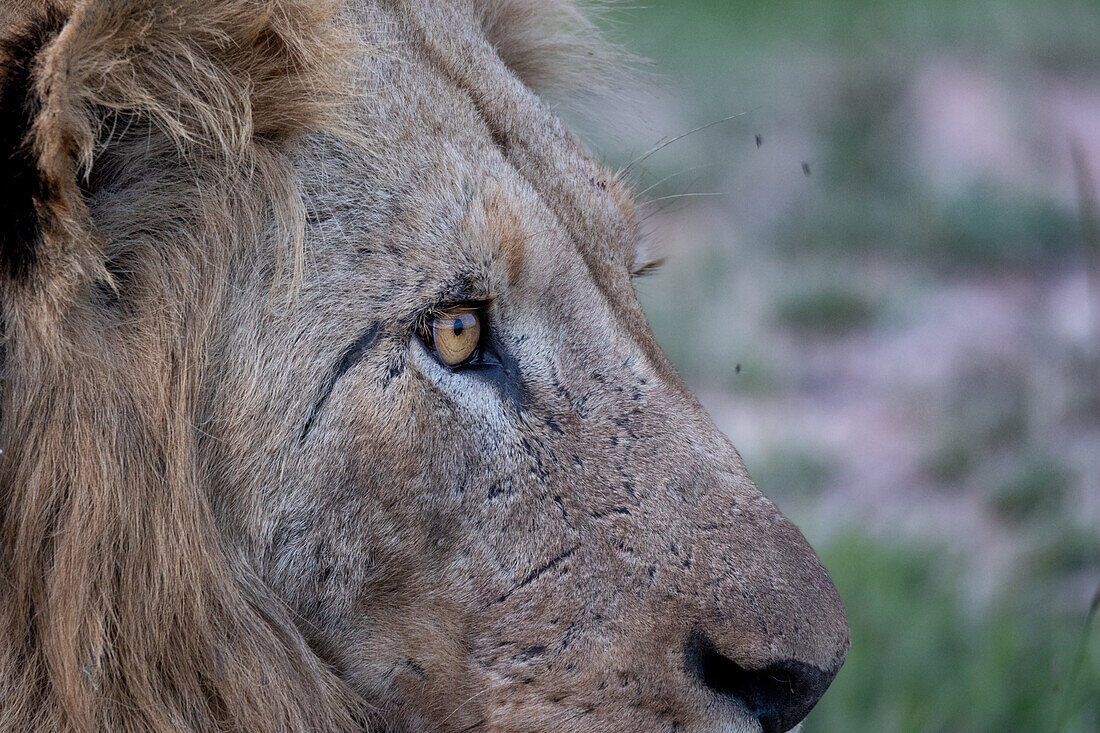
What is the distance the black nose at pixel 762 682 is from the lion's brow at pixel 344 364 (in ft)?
2.03

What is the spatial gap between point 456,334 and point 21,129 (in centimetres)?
64

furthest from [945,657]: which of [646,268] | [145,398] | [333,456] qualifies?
[145,398]

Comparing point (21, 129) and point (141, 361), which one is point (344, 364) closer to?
point (141, 361)

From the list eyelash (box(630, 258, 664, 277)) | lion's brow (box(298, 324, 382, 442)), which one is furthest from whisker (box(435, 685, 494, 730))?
eyelash (box(630, 258, 664, 277))

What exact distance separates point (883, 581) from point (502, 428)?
6.37 feet

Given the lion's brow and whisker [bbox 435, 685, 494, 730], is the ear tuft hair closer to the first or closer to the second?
the lion's brow

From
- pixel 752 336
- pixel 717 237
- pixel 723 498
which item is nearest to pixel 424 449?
pixel 723 498

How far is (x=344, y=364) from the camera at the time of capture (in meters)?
1.64

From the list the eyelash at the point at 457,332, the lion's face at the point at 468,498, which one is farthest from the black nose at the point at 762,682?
the eyelash at the point at 457,332

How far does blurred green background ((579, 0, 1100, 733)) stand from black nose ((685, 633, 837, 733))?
1137 mm

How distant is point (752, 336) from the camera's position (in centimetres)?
472

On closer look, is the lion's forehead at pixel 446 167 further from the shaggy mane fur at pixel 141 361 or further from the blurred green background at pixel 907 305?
the blurred green background at pixel 907 305

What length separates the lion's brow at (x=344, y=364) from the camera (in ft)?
5.33

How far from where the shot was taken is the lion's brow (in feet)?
5.33
